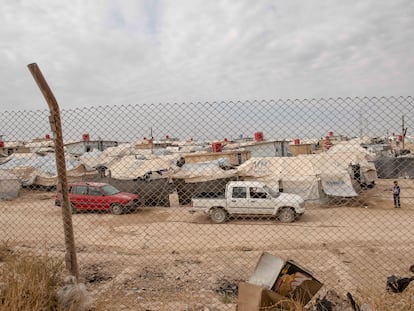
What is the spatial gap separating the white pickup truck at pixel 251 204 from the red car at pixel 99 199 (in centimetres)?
421

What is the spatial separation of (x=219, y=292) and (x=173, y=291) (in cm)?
70

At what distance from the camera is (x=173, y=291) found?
4609 mm

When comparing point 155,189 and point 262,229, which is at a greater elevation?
point 155,189

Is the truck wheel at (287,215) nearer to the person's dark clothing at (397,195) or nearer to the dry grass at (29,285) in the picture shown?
the person's dark clothing at (397,195)

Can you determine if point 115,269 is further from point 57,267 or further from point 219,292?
point 57,267

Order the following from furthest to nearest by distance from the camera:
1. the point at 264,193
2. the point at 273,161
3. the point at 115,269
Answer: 1. the point at 273,161
2. the point at 264,193
3. the point at 115,269

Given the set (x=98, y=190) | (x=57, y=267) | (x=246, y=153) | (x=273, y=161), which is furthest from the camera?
(x=246, y=153)

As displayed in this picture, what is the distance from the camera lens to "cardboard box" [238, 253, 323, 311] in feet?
8.89

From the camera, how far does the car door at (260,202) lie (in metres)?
12.7

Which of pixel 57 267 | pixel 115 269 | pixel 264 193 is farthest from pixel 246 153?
pixel 57 267

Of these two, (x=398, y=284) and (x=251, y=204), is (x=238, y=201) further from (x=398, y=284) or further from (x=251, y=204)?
(x=398, y=284)

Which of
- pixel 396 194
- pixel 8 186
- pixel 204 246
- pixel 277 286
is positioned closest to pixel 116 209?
pixel 204 246

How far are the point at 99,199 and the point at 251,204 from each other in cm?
754

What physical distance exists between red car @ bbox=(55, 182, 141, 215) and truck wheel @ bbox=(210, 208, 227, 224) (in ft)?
14.5
